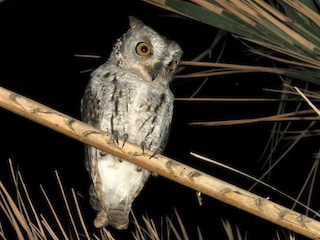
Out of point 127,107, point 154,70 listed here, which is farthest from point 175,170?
point 154,70

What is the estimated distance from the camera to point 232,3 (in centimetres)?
108

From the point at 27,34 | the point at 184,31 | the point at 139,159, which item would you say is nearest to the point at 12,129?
the point at 27,34

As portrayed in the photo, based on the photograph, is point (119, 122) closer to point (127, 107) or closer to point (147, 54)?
point (127, 107)

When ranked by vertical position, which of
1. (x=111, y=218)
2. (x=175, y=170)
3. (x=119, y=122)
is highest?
(x=175, y=170)

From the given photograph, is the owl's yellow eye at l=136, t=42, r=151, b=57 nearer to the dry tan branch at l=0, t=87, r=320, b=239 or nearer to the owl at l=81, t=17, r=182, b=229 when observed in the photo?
the owl at l=81, t=17, r=182, b=229

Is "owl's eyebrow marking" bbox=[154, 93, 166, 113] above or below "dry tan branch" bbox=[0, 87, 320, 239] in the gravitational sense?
below

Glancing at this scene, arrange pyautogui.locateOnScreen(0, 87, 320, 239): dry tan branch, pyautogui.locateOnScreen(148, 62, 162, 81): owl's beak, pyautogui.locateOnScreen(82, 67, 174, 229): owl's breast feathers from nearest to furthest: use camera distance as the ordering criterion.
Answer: pyautogui.locateOnScreen(0, 87, 320, 239): dry tan branch < pyautogui.locateOnScreen(82, 67, 174, 229): owl's breast feathers < pyautogui.locateOnScreen(148, 62, 162, 81): owl's beak

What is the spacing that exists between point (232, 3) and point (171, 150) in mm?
3442

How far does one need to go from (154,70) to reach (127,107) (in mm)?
253

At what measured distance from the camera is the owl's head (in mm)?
2539

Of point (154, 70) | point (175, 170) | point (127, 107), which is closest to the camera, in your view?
point (175, 170)

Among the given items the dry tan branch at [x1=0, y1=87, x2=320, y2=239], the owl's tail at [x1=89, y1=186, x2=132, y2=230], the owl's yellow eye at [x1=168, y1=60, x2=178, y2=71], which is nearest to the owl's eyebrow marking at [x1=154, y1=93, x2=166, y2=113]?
the owl's yellow eye at [x1=168, y1=60, x2=178, y2=71]

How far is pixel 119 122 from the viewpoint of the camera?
2.34 metres

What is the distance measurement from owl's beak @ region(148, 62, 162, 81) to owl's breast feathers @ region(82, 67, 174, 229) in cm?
4
